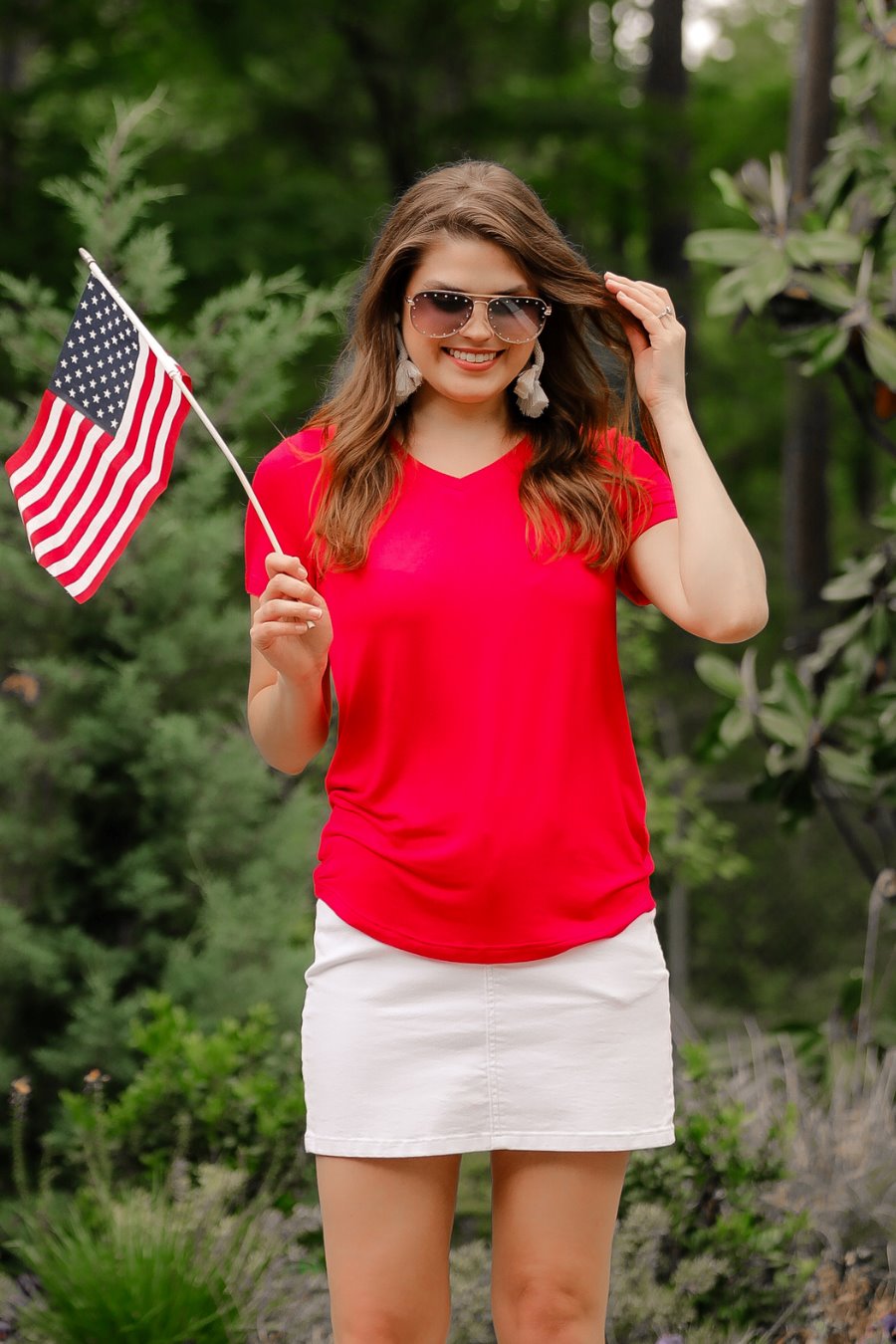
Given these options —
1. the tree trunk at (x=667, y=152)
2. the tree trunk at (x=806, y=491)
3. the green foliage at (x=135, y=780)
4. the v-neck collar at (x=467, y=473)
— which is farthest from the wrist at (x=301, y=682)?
the tree trunk at (x=667, y=152)

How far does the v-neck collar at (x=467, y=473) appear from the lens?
2.25m

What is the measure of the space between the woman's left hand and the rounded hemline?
101 centimetres

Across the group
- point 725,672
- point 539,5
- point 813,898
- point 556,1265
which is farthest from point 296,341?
point 539,5

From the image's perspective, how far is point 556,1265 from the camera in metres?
2.15

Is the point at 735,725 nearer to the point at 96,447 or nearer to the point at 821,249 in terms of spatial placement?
the point at 821,249

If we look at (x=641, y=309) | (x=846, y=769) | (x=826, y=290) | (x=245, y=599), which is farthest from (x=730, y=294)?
(x=641, y=309)

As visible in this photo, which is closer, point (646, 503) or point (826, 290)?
point (646, 503)

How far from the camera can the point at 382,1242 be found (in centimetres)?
212

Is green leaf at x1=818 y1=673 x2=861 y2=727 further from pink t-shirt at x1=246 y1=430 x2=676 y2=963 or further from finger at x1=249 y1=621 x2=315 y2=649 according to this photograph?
finger at x1=249 y1=621 x2=315 y2=649

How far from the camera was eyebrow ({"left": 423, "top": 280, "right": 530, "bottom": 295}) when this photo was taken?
220cm

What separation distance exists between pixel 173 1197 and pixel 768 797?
2.01 m

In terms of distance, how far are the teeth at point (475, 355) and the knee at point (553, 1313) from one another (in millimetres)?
1270

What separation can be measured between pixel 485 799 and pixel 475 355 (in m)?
0.63

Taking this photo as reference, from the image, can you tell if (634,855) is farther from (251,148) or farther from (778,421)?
(778,421)
